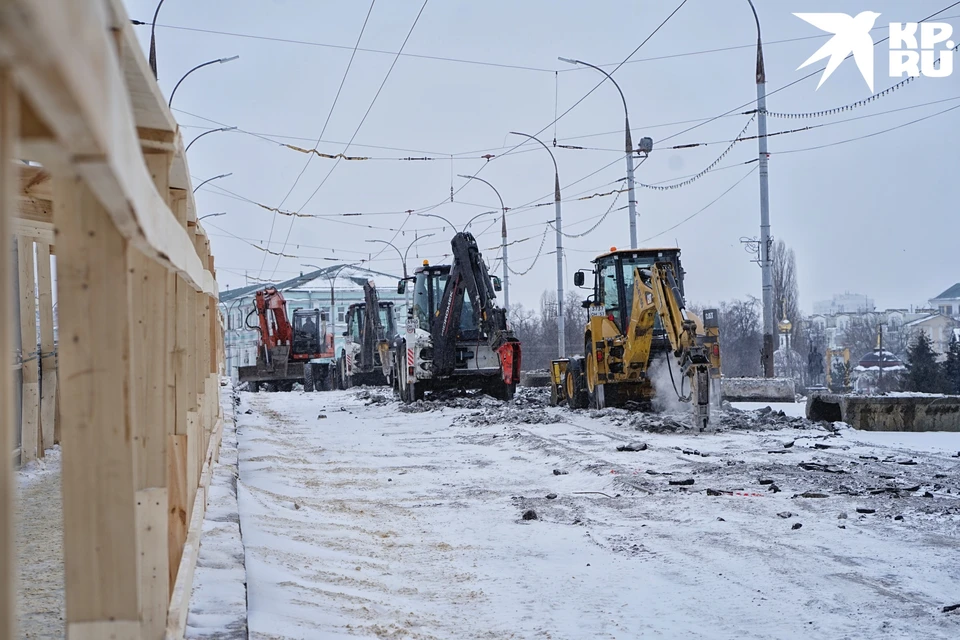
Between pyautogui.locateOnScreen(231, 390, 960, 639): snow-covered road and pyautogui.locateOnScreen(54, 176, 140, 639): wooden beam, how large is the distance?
6.66ft

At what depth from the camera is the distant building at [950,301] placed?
370 feet

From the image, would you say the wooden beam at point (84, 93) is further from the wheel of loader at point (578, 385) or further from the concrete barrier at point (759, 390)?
the concrete barrier at point (759, 390)

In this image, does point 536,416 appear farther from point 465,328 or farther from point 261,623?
point 261,623

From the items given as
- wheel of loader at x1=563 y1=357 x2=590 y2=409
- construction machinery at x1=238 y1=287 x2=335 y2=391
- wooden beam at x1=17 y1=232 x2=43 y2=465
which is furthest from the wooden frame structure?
construction machinery at x1=238 y1=287 x2=335 y2=391

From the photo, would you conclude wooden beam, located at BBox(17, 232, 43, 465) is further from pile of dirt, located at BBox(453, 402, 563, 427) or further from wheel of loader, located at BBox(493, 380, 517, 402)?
wheel of loader, located at BBox(493, 380, 517, 402)

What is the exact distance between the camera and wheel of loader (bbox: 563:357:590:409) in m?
18.0

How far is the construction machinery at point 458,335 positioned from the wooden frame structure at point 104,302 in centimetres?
1443

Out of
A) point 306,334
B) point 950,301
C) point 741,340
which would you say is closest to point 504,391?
point 306,334

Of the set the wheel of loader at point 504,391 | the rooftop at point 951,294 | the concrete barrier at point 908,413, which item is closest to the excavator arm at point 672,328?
the concrete barrier at point 908,413

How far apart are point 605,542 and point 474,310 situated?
13.6m

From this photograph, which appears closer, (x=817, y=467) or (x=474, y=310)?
(x=817, y=467)

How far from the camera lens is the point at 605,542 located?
21.3ft

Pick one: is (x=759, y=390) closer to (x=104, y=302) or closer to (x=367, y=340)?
(x=367, y=340)

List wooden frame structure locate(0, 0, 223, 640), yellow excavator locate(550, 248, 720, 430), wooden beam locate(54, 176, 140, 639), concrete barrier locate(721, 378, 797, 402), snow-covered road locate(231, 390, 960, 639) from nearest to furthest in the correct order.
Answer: wooden frame structure locate(0, 0, 223, 640) → wooden beam locate(54, 176, 140, 639) → snow-covered road locate(231, 390, 960, 639) → yellow excavator locate(550, 248, 720, 430) → concrete barrier locate(721, 378, 797, 402)
